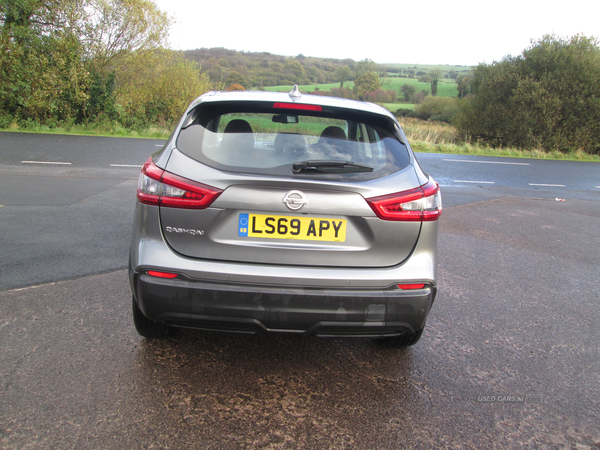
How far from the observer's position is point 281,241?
240cm

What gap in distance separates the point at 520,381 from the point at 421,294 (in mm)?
1016

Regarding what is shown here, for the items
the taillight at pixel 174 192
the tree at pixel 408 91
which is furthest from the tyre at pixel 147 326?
the tree at pixel 408 91

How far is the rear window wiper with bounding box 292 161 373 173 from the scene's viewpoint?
8.11 ft

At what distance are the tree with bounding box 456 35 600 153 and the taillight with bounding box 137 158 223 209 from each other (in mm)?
27335

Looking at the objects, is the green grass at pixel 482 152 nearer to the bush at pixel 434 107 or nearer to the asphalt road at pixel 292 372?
the asphalt road at pixel 292 372

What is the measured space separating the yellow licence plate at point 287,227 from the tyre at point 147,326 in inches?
37.6

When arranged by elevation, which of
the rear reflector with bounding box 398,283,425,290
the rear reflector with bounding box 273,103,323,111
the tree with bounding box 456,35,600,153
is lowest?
the rear reflector with bounding box 398,283,425,290

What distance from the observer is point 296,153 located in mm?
2578

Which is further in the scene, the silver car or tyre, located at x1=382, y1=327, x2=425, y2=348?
tyre, located at x1=382, y1=327, x2=425, y2=348

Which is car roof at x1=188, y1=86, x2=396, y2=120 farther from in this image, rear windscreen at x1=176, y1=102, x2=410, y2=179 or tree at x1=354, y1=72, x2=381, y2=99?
tree at x1=354, y1=72, x2=381, y2=99

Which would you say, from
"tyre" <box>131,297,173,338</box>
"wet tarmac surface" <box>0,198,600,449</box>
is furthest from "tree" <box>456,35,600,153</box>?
"tyre" <box>131,297,173,338</box>

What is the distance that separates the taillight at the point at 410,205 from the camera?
245cm

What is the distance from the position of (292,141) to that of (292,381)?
1.42 m

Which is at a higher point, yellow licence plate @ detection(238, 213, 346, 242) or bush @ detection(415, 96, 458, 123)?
bush @ detection(415, 96, 458, 123)
